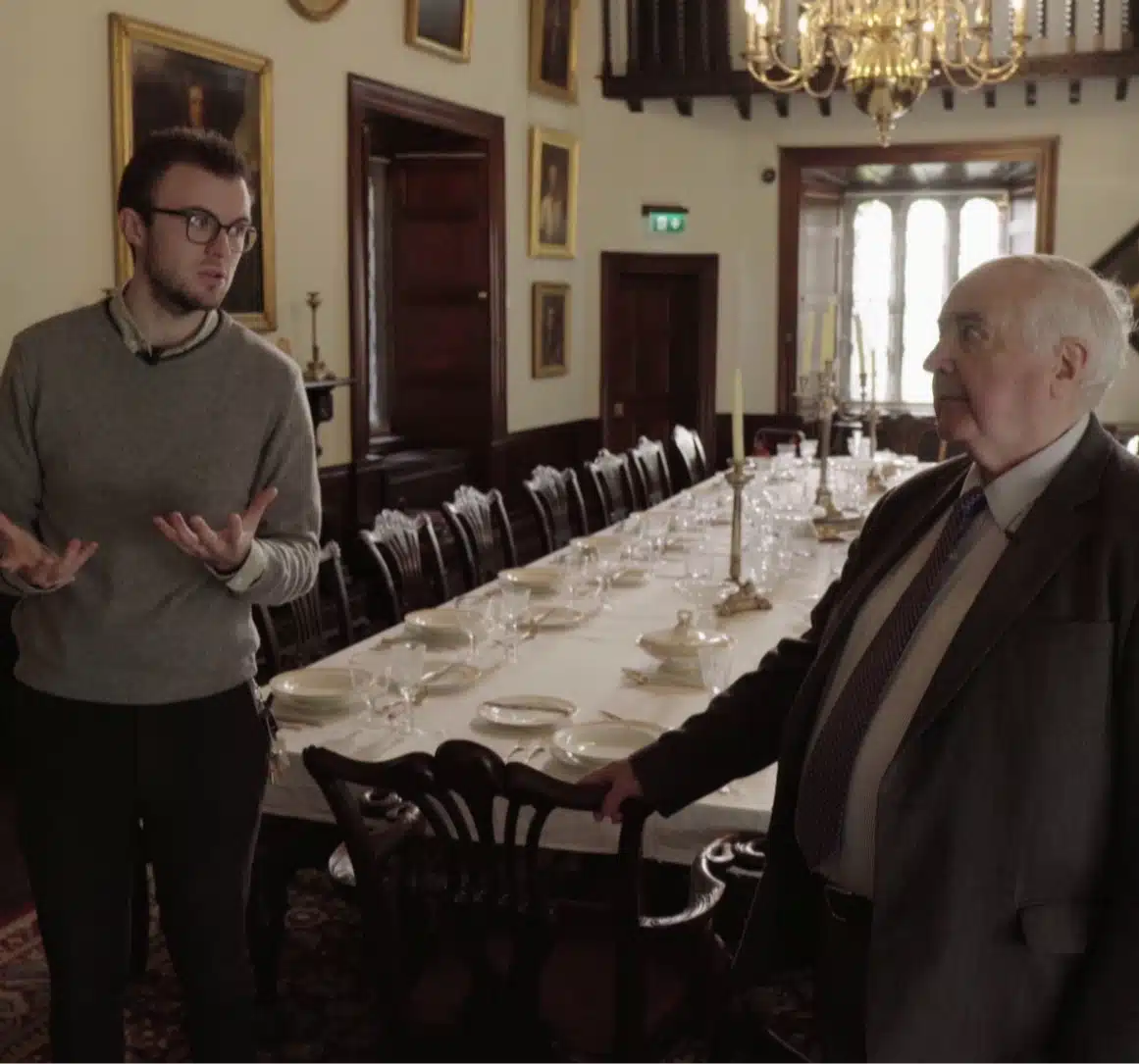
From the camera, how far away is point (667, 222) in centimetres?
1125

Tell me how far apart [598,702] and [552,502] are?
282cm

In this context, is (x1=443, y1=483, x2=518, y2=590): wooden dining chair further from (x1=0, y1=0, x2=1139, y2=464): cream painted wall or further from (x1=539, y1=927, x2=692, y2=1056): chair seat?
(x1=539, y1=927, x2=692, y2=1056): chair seat

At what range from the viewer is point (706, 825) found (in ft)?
8.67

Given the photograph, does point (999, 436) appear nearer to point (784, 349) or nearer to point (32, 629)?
point (32, 629)

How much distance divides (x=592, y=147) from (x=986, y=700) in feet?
32.0

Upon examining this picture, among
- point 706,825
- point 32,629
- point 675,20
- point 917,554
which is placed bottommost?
point 706,825

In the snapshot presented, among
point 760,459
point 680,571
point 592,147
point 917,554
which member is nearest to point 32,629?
point 917,554

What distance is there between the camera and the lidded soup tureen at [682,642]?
138 inches

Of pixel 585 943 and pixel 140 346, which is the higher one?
pixel 140 346

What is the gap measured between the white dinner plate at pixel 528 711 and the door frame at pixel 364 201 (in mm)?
4647

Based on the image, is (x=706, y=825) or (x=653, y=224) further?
(x=653, y=224)

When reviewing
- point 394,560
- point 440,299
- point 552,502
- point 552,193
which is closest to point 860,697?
point 394,560

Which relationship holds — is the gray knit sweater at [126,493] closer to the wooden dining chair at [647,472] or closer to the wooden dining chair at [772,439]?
the wooden dining chair at [647,472]

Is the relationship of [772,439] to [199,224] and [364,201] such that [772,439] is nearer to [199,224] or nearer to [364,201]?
[364,201]
